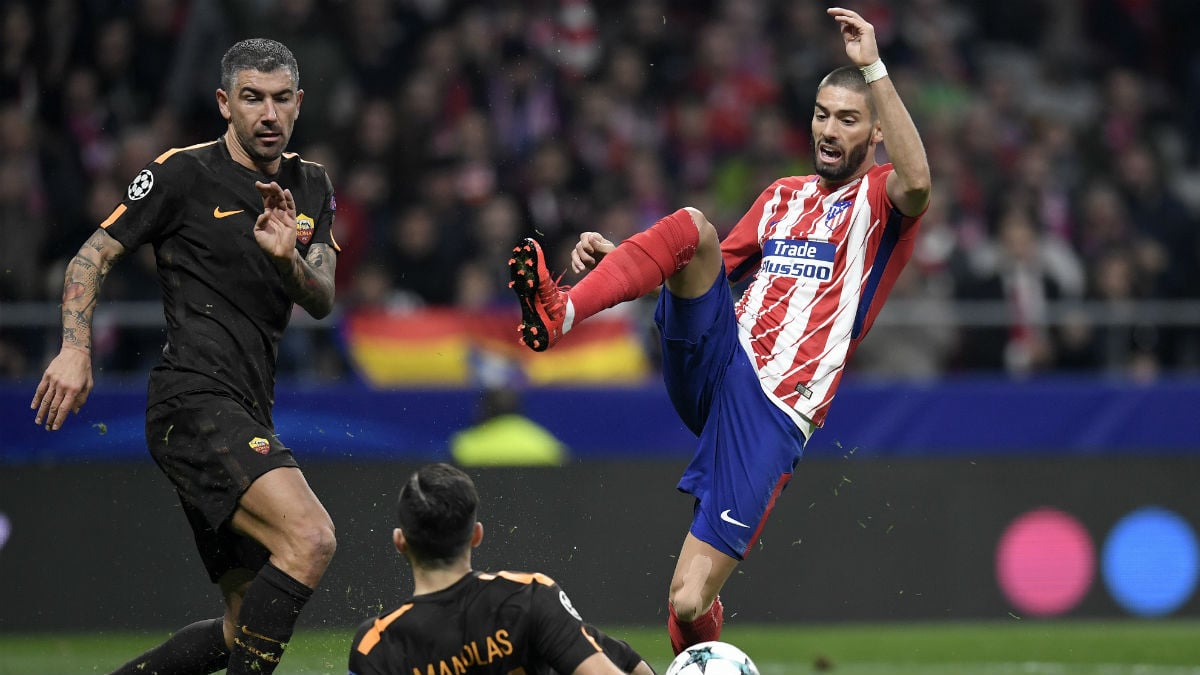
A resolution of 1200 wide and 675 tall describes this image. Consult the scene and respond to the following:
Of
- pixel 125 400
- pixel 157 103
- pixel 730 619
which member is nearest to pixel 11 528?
pixel 125 400

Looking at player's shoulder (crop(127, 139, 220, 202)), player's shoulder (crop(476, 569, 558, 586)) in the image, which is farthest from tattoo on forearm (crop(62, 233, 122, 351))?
player's shoulder (crop(476, 569, 558, 586))

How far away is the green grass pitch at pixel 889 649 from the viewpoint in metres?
8.69

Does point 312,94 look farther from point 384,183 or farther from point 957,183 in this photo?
point 957,183

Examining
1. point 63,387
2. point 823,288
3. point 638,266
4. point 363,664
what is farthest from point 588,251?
point 363,664

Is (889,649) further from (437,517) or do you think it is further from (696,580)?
(437,517)

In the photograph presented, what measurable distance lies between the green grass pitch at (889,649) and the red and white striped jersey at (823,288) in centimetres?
257

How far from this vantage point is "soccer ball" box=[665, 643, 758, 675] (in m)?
5.48

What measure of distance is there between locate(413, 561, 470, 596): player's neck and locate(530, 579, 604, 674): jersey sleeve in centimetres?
22

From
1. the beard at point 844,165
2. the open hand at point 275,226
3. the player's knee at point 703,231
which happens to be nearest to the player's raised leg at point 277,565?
the open hand at point 275,226

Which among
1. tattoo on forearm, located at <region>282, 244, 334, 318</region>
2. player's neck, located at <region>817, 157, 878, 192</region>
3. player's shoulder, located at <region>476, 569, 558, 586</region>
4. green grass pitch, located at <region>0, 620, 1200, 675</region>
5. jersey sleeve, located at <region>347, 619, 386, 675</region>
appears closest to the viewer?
jersey sleeve, located at <region>347, 619, 386, 675</region>

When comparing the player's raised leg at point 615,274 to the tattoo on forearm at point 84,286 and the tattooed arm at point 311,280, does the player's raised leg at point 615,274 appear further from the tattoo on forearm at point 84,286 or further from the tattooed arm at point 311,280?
the tattoo on forearm at point 84,286

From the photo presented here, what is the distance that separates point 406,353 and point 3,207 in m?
2.69

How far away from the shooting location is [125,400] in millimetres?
10320

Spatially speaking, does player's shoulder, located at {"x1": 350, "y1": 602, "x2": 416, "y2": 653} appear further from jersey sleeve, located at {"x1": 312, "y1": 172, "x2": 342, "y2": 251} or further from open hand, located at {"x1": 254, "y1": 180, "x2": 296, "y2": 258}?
jersey sleeve, located at {"x1": 312, "y1": 172, "x2": 342, "y2": 251}
